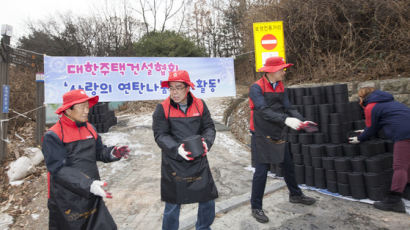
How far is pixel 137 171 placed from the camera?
18.0ft

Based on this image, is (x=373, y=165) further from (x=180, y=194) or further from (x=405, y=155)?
(x=180, y=194)

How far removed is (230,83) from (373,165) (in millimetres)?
4528

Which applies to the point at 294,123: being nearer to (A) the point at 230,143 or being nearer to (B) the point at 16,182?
(A) the point at 230,143

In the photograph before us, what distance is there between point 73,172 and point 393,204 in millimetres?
3830

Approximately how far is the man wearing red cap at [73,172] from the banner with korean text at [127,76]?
4.42 meters

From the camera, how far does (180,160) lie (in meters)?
2.06

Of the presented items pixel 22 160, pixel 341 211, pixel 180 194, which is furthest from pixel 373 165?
pixel 22 160

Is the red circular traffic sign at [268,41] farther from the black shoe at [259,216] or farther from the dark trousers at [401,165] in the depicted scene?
Result: the black shoe at [259,216]

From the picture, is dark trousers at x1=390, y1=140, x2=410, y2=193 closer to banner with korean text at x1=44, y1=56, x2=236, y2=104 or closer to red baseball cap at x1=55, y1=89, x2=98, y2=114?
red baseball cap at x1=55, y1=89, x2=98, y2=114

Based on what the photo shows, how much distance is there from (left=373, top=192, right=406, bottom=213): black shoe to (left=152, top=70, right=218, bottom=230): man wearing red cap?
8.40 feet

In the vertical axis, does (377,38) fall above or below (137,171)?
above

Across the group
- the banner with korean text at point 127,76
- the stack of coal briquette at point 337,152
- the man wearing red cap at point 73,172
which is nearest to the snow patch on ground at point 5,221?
the banner with korean text at point 127,76

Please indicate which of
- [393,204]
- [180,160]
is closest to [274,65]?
[180,160]

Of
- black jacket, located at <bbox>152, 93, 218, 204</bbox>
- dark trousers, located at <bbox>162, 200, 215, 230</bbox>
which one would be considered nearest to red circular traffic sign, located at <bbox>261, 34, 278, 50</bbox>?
black jacket, located at <bbox>152, 93, 218, 204</bbox>
